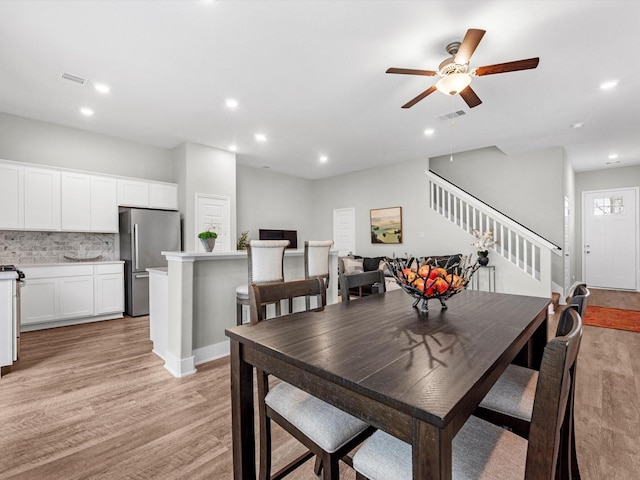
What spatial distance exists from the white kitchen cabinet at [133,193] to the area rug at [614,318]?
22.2ft

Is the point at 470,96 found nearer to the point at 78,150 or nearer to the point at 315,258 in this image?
the point at 315,258

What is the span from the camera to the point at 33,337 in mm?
3795

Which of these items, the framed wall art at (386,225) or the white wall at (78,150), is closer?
the white wall at (78,150)

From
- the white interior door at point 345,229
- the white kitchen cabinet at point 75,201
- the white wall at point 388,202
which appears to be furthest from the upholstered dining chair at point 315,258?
the white interior door at point 345,229

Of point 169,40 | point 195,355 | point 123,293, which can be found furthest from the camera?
point 123,293

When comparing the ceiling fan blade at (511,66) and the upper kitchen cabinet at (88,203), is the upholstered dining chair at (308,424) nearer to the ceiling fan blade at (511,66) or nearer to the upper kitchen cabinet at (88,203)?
the ceiling fan blade at (511,66)

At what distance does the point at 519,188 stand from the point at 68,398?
7.07 meters

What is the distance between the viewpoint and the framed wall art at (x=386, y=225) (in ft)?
21.6

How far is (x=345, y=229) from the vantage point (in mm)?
7598

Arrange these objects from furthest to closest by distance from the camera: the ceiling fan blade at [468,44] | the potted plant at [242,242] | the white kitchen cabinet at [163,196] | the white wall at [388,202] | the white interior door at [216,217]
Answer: the potted plant at [242,242] < the white wall at [388,202] < the white interior door at [216,217] < the white kitchen cabinet at [163,196] < the ceiling fan blade at [468,44]

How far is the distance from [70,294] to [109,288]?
47 cm

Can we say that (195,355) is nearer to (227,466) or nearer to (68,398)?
(68,398)

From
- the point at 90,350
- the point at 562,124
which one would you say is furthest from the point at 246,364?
the point at 562,124

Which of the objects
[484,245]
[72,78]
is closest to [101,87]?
[72,78]
